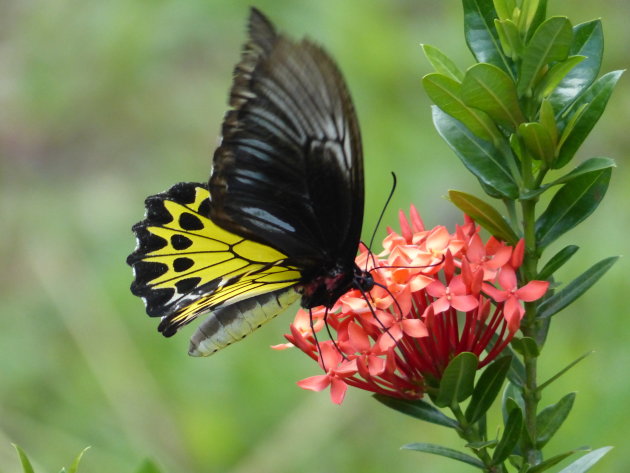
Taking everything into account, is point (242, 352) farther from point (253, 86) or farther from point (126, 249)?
point (253, 86)

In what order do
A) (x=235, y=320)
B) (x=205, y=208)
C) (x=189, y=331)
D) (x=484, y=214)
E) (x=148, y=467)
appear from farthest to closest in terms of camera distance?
(x=189, y=331)
(x=205, y=208)
(x=235, y=320)
(x=484, y=214)
(x=148, y=467)

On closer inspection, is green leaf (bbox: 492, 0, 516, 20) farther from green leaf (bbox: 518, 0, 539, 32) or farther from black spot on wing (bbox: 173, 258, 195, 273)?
black spot on wing (bbox: 173, 258, 195, 273)

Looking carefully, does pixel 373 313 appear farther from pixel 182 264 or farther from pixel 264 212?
pixel 182 264

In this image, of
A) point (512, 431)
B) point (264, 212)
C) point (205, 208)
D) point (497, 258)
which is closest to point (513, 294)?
point (497, 258)

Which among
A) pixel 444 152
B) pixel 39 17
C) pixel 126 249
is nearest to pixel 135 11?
pixel 39 17

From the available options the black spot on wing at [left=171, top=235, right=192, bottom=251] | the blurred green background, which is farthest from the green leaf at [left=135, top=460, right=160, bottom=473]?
the blurred green background

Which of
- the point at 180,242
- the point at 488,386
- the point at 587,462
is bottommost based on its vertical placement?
the point at 587,462
